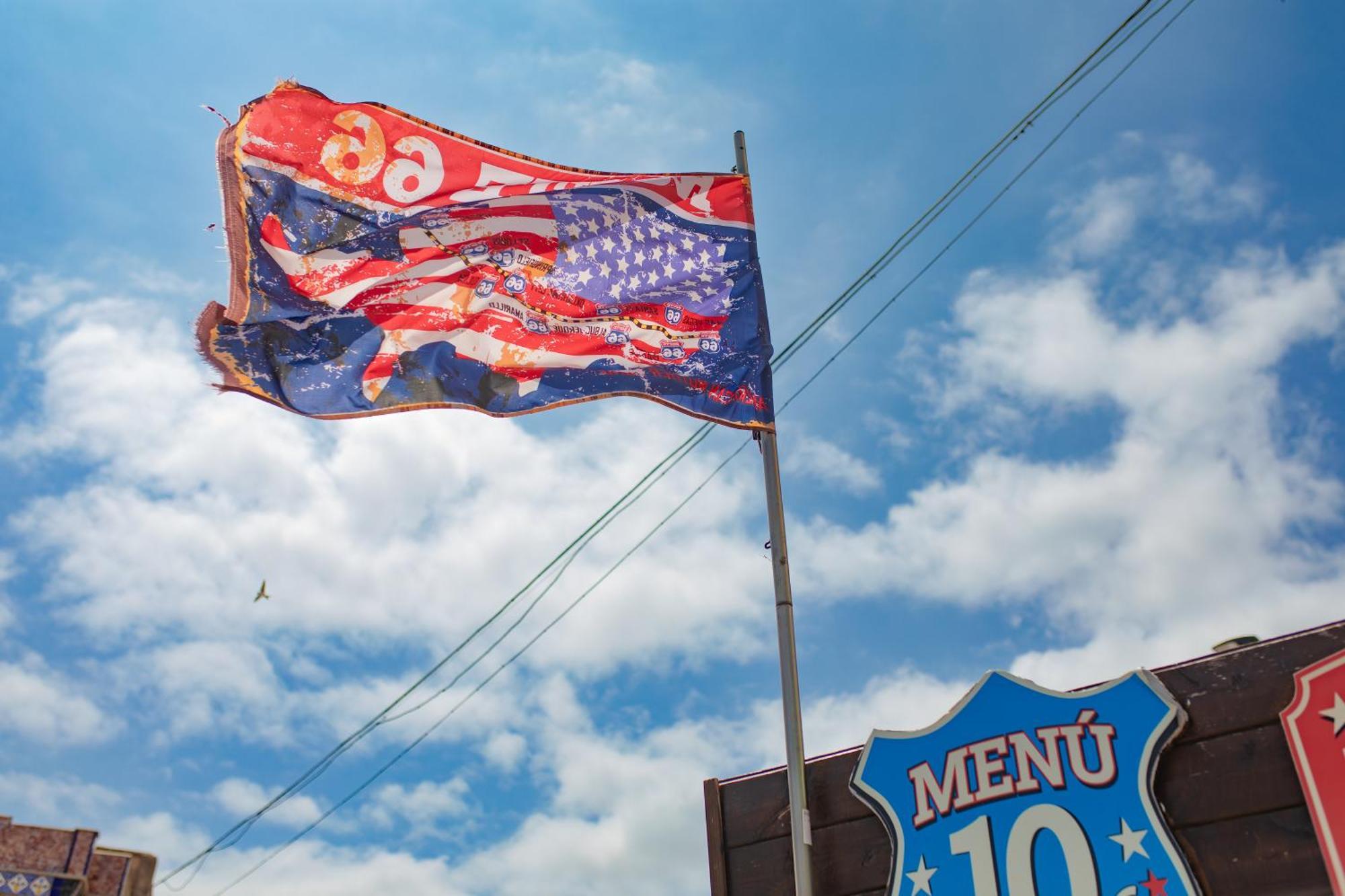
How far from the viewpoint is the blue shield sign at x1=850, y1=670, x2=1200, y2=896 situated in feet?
22.6

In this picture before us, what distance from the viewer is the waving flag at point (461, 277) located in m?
9.41

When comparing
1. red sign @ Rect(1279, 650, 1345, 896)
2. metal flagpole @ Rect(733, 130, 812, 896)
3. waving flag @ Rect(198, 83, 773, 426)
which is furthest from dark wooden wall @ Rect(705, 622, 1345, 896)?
waving flag @ Rect(198, 83, 773, 426)

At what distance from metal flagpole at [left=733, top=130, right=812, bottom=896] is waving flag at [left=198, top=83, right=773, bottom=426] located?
519 millimetres

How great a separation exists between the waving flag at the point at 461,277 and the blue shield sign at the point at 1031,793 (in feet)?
8.92

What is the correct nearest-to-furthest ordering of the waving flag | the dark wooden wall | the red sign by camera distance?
1. the red sign
2. the dark wooden wall
3. the waving flag

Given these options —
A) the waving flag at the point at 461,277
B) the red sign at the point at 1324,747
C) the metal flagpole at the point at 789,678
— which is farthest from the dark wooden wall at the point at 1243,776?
the waving flag at the point at 461,277

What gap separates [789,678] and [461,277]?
4.28 metres

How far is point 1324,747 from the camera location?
632 centimetres

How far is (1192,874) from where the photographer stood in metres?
6.57

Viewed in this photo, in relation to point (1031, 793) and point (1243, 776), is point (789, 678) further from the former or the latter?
point (1243, 776)

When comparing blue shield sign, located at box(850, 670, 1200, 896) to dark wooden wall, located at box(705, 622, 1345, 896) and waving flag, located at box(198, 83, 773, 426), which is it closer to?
dark wooden wall, located at box(705, 622, 1345, 896)

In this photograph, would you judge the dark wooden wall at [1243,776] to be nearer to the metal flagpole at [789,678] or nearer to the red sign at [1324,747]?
the red sign at [1324,747]

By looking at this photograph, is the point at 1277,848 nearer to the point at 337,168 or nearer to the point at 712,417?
the point at 712,417

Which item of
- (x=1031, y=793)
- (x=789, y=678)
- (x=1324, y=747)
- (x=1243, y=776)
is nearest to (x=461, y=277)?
(x=789, y=678)
